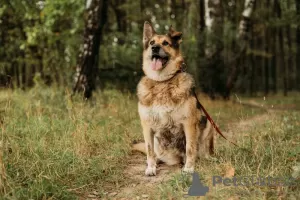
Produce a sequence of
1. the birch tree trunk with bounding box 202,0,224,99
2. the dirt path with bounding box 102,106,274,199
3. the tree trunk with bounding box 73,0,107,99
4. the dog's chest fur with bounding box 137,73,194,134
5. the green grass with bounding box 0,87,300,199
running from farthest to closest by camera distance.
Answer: the birch tree trunk with bounding box 202,0,224,99 < the tree trunk with bounding box 73,0,107,99 < the dog's chest fur with bounding box 137,73,194,134 < the dirt path with bounding box 102,106,274,199 < the green grass with bounding box 0,87,300,199

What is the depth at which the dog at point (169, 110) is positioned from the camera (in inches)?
181

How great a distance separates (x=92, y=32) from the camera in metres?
9.42

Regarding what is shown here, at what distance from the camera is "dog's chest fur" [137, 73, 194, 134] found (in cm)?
457

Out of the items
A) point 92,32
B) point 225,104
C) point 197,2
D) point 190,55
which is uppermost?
point 197,2

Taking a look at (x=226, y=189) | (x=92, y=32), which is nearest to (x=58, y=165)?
(x=226, y=189)

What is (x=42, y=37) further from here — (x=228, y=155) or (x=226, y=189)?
(x=226, y=189)

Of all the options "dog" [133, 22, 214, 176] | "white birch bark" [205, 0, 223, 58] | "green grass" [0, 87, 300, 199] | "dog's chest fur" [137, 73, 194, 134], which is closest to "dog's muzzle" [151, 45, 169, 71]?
"dog" [133, 22, 214, 176]

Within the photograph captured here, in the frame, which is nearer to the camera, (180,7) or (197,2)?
(197,2)

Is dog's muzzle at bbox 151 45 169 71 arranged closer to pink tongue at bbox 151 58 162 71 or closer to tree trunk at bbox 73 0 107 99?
pink tongue at bbox 151 58 162 71

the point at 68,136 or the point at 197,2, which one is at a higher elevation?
the point at 197,2

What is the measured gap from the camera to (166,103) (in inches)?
180

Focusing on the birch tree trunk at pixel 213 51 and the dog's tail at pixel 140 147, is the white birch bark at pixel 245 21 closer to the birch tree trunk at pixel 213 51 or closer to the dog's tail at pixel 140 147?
the birch tree trunk at pixel 213 51

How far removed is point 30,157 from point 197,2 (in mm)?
15880

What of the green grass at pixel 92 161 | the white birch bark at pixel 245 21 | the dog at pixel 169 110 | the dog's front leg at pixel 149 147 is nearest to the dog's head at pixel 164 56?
the dog at pixel 169 110
